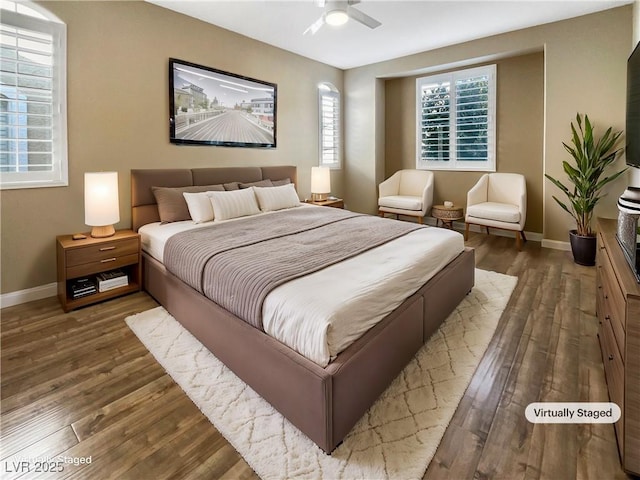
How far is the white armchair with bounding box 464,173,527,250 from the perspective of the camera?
4.39m

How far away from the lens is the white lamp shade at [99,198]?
296cm

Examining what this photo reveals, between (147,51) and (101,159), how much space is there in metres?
1.22

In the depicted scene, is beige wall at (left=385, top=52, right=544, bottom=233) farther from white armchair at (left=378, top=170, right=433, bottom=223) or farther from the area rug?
the area rug

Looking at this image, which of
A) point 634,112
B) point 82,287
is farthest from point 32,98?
point 634,112

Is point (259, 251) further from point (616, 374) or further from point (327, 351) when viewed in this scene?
point (616, 374)

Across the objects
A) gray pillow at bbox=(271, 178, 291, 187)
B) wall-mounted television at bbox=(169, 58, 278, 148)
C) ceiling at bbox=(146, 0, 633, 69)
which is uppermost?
ceiling at bbox=(146, 0, 633, 69)

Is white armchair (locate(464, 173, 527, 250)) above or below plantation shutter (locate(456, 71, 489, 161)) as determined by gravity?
below

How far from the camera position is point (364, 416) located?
167cm

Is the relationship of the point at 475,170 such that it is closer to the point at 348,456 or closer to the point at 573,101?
the point at 573,101

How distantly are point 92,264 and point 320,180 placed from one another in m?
3.22

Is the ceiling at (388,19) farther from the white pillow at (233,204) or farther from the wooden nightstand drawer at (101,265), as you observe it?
the wooden nightstand drawer at (101,265)

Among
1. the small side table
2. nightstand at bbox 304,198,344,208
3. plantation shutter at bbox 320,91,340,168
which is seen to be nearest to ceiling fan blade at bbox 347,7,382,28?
nightstand at bbox 304,198,344,208

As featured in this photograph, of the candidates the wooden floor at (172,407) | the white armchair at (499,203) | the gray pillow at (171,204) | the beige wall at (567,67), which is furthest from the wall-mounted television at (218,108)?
the white armchair at (499,203)

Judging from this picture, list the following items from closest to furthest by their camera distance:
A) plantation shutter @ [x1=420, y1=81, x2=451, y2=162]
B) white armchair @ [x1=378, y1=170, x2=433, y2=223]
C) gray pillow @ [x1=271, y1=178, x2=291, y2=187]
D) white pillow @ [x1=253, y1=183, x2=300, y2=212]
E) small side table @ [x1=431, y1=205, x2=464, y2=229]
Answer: white pillow @ [x1=253, y1=183, x2=300, y2=212], gray pillow @ [x1=271, y1=178, x2=291, y2=187], small side table @ [x1=431, y1=205, x2=464, y2=229], white armchair @ [x1=378, y1=170, x2=433, y2=223], plantation shutter @ [x1=420, y1=81, x2=451, y2=162]
